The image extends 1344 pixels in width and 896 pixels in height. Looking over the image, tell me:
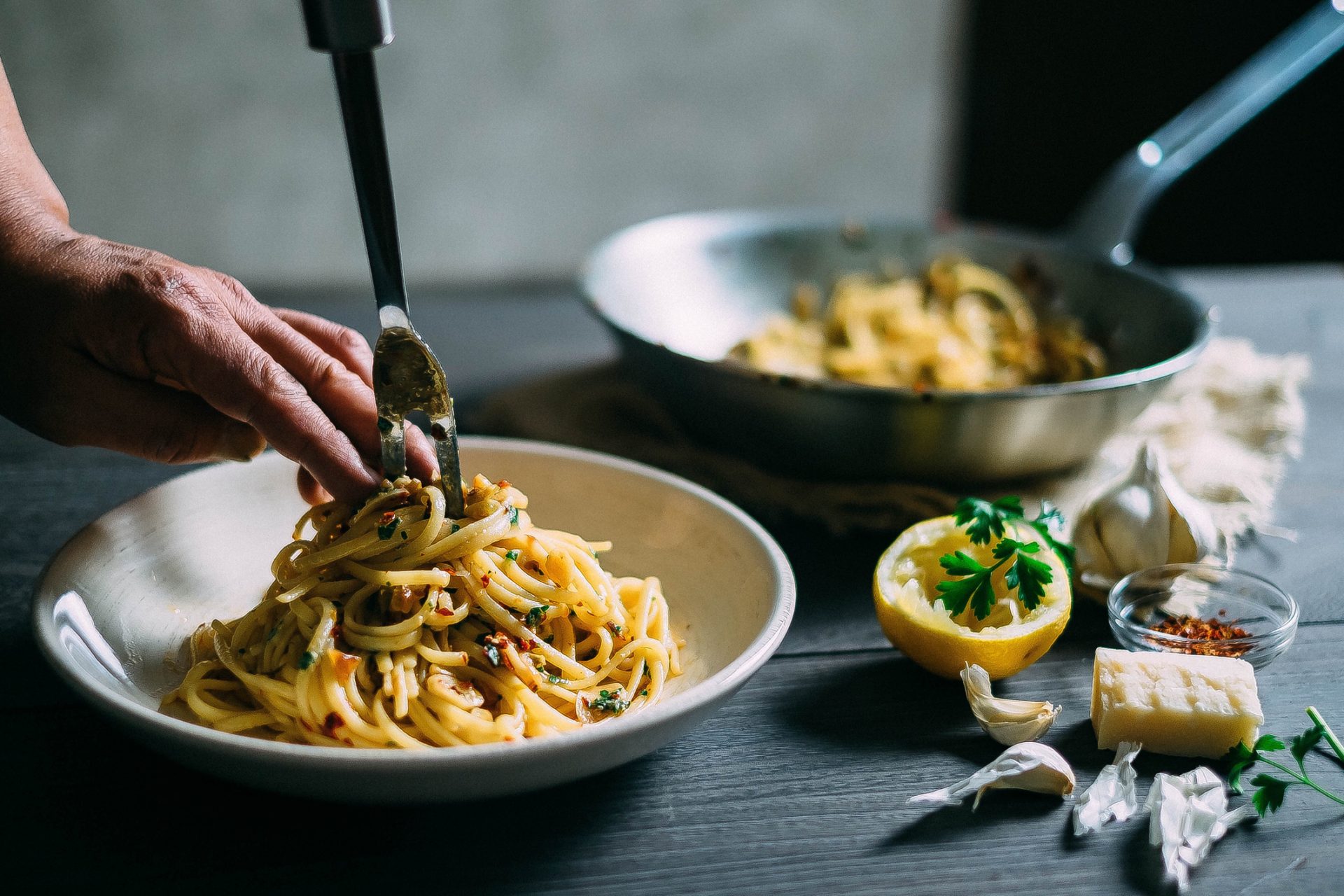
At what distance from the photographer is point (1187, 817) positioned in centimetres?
101

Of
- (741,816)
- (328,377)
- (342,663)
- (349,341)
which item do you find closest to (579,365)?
(349,341)

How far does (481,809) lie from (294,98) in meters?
4.76

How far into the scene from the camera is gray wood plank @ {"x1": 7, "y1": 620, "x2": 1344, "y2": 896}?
3.12 ft

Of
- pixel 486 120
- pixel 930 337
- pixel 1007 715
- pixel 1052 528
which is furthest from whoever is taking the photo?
pixel 486 120

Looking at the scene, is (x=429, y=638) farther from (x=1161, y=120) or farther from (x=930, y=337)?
(x=1161, y=120)

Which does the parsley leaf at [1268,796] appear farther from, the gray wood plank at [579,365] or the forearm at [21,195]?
the forearm at [21,195]

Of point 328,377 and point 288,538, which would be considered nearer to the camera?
point 328,377

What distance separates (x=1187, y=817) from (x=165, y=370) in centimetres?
112

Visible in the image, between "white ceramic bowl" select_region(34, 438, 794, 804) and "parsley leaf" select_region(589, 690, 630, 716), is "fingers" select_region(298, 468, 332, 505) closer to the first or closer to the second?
"white ceramic bowl" select_region(34, 438, 794, 804)

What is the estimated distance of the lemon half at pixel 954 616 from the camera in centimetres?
118

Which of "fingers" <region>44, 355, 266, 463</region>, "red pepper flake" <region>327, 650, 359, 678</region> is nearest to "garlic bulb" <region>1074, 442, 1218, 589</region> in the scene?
"red pepper flake" <region>327, 650, 359, 678</region>

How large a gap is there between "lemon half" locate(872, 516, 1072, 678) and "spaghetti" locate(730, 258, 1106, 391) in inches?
23.4

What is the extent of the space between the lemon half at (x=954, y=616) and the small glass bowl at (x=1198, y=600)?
5.0 inches

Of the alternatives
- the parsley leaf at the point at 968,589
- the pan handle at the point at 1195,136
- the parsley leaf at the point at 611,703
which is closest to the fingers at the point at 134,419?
the parsley leaf at the point at 611,703
